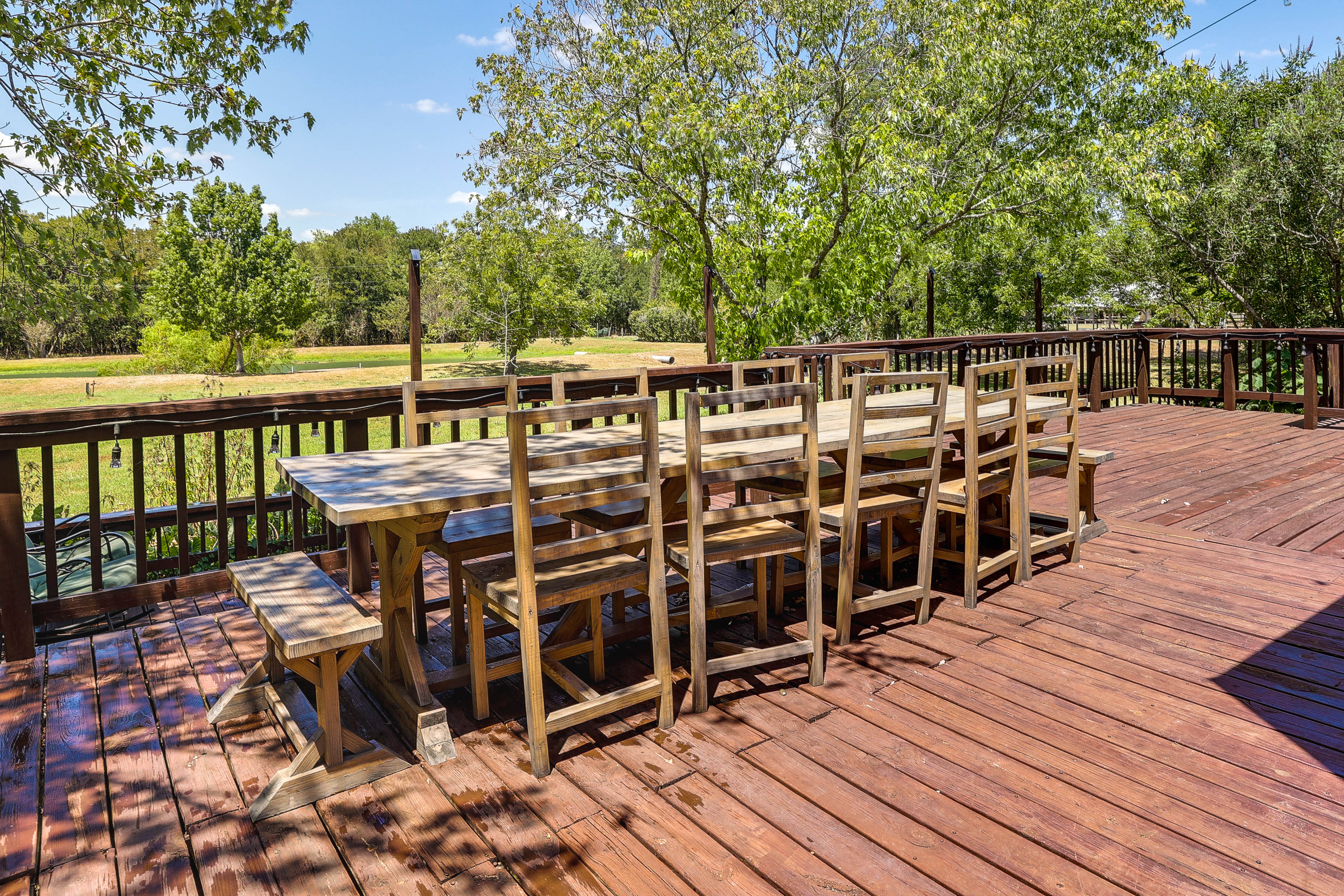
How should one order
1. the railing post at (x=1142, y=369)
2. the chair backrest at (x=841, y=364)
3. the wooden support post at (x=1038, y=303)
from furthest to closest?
1. the wooden support post at (x=1038, y=303)
2. the railing post at (x=1142, y=369)
3. the chair backrest at (x=841, y=364)

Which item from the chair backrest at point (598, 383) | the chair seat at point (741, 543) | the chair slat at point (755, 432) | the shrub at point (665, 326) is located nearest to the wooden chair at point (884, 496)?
the chair seat at point (741, 543)

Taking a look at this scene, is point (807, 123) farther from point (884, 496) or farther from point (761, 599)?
point (761, 599)

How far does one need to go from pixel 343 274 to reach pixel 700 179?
44.8m

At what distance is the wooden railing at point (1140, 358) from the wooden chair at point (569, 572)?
13.0ft

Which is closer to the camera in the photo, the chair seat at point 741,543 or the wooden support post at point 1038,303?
the chair seat at point 741,543

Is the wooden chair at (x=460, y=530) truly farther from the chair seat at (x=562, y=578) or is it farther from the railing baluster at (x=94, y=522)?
the railing baluster at (x=94, y=522)

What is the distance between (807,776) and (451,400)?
7.70 feet

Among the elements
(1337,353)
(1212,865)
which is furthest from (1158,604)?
(1337,353)

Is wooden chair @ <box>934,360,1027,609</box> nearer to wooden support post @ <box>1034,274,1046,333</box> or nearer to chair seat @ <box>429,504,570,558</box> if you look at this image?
chair seat @ <box>429,504,570,558</box>

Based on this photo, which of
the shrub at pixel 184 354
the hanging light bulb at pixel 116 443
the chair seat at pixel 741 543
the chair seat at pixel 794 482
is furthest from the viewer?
the shrub at pixel 184 354

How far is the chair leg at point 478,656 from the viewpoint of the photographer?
7.88ft

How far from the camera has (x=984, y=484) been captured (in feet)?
11.2

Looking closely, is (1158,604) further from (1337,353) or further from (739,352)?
(739,352)

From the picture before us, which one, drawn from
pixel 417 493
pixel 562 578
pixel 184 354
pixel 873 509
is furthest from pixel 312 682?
pixel 184 354
